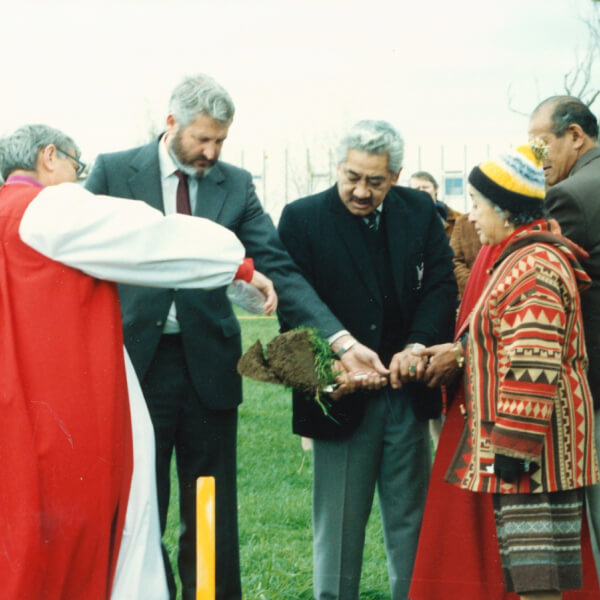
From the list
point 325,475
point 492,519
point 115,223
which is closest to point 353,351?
point 325,475

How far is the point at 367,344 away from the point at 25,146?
1.66 m

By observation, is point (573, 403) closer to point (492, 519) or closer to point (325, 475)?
point (492, 519)

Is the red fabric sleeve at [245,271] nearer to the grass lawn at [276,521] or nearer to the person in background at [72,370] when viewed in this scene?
the person in background at [72,370]

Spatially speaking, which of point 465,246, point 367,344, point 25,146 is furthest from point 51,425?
point 465,246

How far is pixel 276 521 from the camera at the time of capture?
6070 millimetres

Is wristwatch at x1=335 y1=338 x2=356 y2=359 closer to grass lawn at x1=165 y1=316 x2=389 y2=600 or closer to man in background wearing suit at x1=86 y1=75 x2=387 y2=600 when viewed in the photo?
man in background wearing suit at x1=86 y1=75 x2=387 y2=600

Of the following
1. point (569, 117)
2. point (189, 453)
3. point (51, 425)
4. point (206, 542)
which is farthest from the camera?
point (569, 117)

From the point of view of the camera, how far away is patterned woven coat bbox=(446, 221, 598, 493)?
11.7 feet

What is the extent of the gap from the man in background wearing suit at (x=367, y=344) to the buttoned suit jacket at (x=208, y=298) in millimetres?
142

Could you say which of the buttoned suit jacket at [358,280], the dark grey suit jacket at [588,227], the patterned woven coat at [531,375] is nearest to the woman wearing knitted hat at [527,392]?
the patterned woven coat at [531,375]

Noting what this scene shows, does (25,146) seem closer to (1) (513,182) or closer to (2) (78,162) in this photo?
(2) (78,162)

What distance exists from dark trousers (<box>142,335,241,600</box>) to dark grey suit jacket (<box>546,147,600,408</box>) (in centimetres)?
158

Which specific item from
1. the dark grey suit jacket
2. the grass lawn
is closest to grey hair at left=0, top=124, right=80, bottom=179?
the dark grey suit jacket

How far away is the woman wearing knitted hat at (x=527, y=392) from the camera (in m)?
3.56
